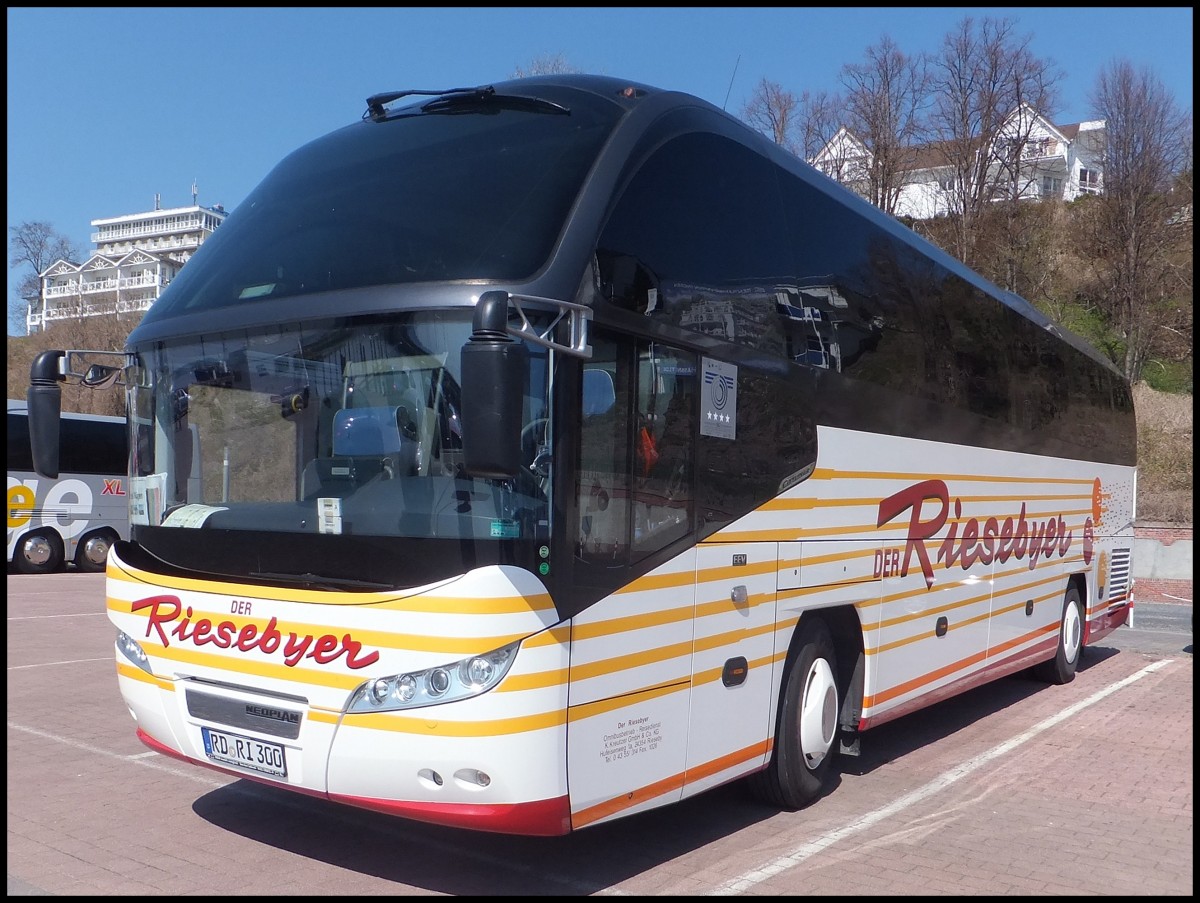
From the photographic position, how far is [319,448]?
504 centimetres

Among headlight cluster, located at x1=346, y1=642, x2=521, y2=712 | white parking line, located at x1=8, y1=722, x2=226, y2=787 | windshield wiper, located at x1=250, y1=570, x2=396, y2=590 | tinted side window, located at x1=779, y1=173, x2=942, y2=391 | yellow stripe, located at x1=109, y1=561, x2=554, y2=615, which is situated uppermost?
tinted side window, located at x1=779, y1=173, x2=942, y2=391

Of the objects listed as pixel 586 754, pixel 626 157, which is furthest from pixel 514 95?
pixel 586 754

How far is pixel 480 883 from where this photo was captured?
5.21m

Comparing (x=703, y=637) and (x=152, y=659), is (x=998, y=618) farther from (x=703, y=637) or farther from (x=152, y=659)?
(x=152, y=659)

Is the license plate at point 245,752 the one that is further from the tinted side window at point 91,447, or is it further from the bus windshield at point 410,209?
the tinted side window at point 91,447

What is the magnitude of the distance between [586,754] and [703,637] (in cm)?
106

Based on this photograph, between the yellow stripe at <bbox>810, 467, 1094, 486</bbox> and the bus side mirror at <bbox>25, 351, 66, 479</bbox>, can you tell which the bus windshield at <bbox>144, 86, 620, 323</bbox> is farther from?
the yellow stripe at <bbox>810, 467, 1094, 486</bbox>

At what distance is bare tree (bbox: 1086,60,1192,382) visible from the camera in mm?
42344

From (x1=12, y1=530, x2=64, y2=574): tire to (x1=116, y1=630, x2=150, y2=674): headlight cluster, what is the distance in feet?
64.3

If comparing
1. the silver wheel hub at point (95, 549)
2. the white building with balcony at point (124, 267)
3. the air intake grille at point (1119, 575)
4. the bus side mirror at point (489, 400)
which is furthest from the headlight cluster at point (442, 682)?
the white building with balcony at point (124, 267)

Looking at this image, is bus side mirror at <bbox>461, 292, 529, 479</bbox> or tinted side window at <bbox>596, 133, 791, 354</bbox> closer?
bus side mirror at <bbox>461, 292, 529, 479</bbox>

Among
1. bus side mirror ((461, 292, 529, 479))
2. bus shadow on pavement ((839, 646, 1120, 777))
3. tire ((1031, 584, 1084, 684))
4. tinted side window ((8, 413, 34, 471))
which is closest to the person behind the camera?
bus side mirror ((461, 292, 529, 479))

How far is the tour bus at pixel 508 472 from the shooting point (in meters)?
4.57

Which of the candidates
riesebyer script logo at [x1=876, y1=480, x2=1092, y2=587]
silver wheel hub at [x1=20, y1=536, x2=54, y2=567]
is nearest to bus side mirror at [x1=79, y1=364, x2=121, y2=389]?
riesebyer script logo at [x1=876, y1=480, x2=1092, y2=587]
